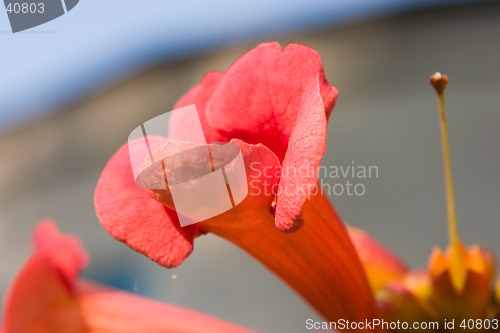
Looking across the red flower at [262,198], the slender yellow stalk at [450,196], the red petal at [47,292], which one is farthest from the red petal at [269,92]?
the red petal at [47,292]

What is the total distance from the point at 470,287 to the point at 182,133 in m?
0.26

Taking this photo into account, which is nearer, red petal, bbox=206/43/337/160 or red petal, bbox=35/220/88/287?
red petal, bbox=206/43/337/160

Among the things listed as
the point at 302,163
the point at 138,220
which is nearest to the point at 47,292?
the point at 138,220

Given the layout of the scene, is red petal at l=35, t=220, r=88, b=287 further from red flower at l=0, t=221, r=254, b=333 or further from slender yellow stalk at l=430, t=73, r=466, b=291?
slender yellow stalk at l=430, t=73, r=466, b=291

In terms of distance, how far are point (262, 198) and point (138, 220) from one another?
0.08 meters

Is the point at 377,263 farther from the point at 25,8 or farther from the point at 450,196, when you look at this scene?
the point at 25,8

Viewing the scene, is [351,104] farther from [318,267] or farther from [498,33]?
[318,267]

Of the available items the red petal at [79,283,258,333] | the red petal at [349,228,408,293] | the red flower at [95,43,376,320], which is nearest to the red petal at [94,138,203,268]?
the red flower at [95,43,376,320]

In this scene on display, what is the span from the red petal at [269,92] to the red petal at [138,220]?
0.07 metres

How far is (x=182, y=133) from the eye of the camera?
49 centimetres

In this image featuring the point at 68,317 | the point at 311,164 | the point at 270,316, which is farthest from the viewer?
the point at 270,316

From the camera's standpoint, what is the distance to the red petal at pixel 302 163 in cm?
34

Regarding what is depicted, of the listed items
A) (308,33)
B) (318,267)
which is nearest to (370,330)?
(318,267)

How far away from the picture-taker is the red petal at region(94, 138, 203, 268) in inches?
16.8
